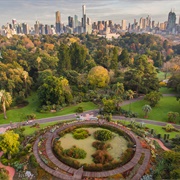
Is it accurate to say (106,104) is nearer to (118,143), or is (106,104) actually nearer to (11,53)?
(118,143)

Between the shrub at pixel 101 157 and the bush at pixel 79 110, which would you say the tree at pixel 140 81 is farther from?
the shrub at pixel 101 157

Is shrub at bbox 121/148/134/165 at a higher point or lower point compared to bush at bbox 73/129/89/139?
lower

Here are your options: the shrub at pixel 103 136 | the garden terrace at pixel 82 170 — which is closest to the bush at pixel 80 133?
the shrub at pixel 103 136

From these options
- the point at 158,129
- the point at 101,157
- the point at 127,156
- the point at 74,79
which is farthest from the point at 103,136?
the point at 74,79

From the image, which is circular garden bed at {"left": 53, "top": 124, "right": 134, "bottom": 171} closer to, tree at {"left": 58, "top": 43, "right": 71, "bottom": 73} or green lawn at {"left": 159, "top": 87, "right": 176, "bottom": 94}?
green lawn at {"left": 159, "top": 87, "right": 176, "bottom": 94}

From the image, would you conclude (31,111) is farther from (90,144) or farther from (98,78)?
(98,78)

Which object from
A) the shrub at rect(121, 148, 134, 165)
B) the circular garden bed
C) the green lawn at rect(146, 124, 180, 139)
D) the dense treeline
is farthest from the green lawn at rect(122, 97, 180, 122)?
the shrub at rect(121, 148, 134, 165)
